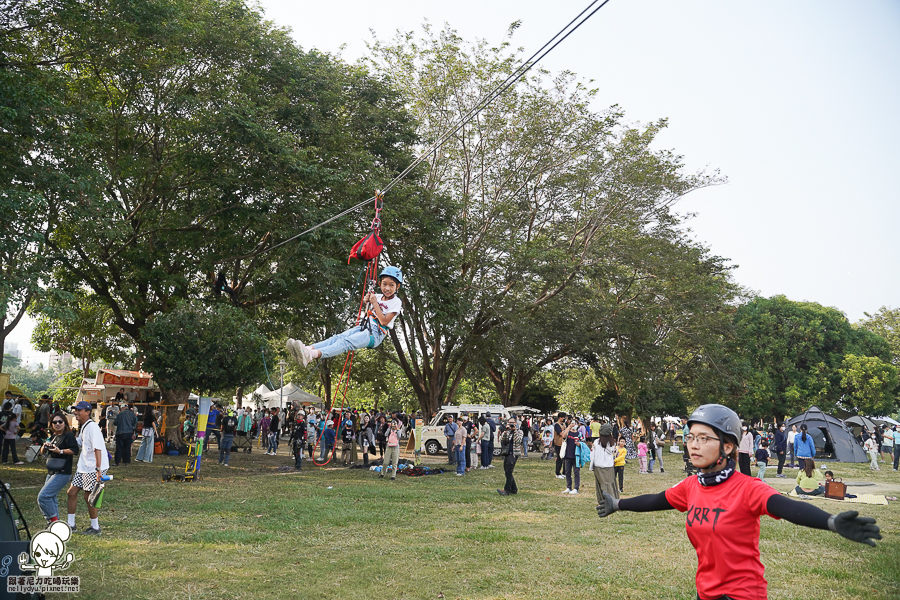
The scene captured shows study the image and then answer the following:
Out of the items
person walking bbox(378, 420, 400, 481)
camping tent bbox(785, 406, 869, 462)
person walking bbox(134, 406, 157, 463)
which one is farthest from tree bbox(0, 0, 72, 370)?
camping tent bbox(785, 406, 869, 462)

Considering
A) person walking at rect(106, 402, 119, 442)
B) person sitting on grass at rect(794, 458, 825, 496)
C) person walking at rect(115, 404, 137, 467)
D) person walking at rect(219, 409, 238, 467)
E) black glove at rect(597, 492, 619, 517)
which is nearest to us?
black glove at rect(597, 492, 619, 517)

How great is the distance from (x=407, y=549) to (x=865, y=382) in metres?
41.0

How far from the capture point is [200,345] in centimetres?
1725

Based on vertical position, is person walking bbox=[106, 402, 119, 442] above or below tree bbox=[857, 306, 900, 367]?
below

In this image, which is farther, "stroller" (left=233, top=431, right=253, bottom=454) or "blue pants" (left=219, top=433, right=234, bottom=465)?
"stroller" (left=233, top=431, right=253, bottom=454)

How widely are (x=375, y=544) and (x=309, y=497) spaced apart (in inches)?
179

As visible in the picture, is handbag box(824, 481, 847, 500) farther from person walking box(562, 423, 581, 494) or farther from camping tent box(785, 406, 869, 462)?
camping tent box(785, 406, 869, 462)

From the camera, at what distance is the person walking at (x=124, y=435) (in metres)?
17.0

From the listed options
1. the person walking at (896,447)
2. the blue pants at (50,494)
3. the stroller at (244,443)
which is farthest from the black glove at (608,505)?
the person walking at (896,447)

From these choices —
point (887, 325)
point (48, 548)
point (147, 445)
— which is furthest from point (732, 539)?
point (887, 325)

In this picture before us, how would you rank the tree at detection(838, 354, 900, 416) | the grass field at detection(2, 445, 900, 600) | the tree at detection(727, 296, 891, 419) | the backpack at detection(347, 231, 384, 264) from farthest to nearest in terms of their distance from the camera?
the tree at detection(838, 354, 900, 416) → the tree at detection(727, 296, 891, 419) → the backpack at detection(347, 231, 384, 264) → the grass field at detection(2, 445, 900, 600)

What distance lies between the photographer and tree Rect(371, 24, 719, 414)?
24.9 m

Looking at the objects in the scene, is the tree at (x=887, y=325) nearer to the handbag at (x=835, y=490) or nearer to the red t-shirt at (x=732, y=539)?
the handbag at (x=835, y=490)

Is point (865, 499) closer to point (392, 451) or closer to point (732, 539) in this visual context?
point (392, 451)
